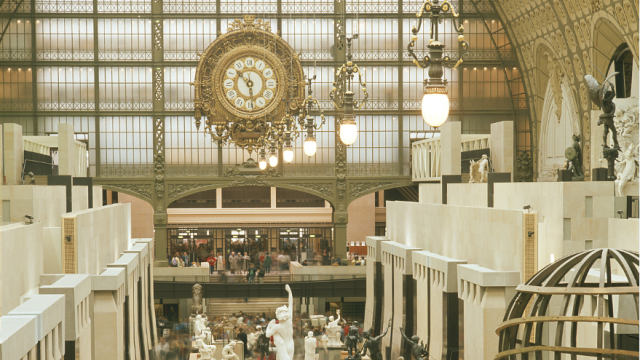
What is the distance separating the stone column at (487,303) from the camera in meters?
13.5

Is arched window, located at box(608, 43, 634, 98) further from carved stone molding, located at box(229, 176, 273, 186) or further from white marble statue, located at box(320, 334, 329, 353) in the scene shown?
carved stone molding, located at box(229, 176, 273, 186)

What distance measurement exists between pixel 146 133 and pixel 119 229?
521 inches

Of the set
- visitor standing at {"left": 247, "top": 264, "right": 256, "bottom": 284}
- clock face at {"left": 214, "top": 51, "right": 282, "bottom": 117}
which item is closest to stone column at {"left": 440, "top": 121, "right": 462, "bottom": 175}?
visitor standing at {"left": 247, "top": 264, "right": 256, "bottom": 284}

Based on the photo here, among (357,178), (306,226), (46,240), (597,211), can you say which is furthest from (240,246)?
(597,211)

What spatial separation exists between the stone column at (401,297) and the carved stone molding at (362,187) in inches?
450

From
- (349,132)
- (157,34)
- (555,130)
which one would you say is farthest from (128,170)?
(349,132)

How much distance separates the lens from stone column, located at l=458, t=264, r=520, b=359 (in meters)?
13.5

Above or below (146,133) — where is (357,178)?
below

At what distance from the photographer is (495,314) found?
44.7 feet

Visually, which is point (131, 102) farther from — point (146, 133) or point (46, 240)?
point (46, 240)

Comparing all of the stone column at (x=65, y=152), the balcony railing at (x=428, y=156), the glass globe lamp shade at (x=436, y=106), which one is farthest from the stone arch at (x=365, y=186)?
the glass globe lamp shade at (x=436, y=106)

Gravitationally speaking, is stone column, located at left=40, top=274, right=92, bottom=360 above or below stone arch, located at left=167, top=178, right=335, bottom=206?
below

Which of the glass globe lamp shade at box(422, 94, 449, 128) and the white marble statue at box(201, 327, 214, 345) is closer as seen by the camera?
the glass globe lamp shade at box(422, 94, 449, 128)

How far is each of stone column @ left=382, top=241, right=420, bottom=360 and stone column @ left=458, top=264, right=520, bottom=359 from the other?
5.18 meters
